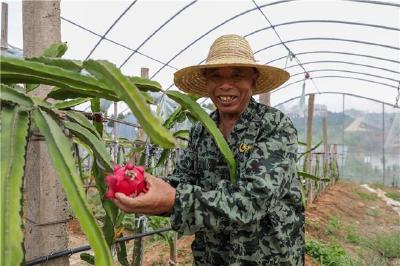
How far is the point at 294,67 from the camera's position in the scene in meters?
9.26

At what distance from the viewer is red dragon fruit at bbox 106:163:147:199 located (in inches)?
27.5

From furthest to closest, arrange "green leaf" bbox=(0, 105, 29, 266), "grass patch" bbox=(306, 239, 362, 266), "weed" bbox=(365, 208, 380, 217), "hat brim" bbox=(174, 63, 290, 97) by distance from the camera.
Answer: "weed" bbox=(365, 208, 380, 217)
"grass patch" bbox=(306, 239, 362, 266)
"hat brim" bbox=(174, 63, 290, 97)
"green leaf" bbox=(0, 105, 29, 266)

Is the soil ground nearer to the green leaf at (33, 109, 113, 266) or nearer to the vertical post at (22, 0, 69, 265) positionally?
the vertical post at (22, 0, 69, 265)

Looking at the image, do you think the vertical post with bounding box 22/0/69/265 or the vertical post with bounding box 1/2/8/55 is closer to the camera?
the vertical post with bounding box 22/0/69/265

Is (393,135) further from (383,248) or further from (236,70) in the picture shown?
(236,70)

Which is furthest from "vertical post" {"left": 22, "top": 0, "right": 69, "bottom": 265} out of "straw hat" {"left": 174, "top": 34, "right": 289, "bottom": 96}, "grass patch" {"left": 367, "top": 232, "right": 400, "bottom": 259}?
"grass patch" {"left": 367, "top": 232, "right": 400, "bottom": 259}

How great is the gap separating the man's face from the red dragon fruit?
0.49 meters

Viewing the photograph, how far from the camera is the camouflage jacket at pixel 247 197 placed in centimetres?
88

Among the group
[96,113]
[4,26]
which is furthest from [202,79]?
[4,26]

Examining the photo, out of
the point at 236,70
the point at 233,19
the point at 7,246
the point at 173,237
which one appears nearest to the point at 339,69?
the point at 233,19

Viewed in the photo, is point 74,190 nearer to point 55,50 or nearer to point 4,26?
point 55,50

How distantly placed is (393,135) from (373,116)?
817 millimetres

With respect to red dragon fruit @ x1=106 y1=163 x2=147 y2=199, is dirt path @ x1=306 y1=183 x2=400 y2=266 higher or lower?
lower

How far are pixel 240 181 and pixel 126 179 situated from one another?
33 cm
